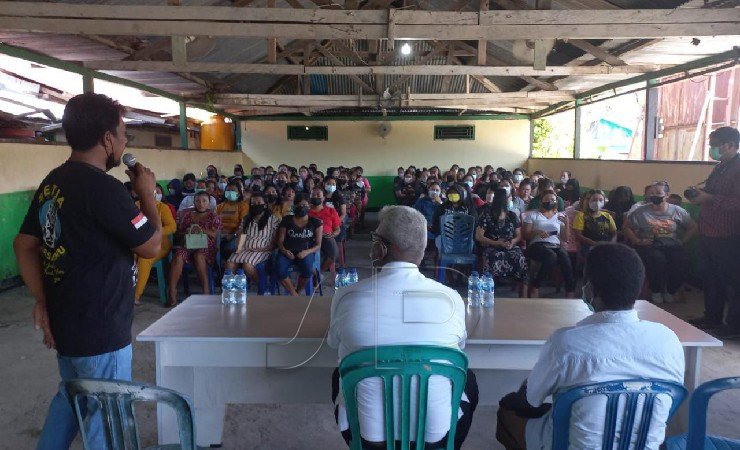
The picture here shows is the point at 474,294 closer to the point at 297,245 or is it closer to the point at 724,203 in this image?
the point at 297,245

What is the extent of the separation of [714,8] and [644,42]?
1822 mm

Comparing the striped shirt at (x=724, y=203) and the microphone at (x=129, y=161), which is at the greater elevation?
the microphone at (x=129, y=161)

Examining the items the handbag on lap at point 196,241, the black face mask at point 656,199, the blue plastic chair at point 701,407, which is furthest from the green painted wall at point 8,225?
the black face mask at point 656,199

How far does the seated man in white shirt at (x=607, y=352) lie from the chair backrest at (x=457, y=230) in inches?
182

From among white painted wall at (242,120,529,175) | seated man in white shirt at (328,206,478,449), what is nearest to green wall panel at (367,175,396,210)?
white painted wall at (242,120,529,175)

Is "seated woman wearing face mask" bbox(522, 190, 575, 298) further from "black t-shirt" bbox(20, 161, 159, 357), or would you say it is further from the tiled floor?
"black t-shirt" bbox(20, 161, 159, 357)

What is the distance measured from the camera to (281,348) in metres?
2.50

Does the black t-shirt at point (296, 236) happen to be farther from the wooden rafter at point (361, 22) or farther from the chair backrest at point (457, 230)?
the wooden rafter at point (361, 22)

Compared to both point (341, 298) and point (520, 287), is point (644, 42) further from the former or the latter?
point (341, 298)

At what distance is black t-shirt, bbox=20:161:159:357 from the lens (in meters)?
1.83

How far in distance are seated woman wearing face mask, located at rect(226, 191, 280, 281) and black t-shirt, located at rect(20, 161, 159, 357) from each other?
3800 mm

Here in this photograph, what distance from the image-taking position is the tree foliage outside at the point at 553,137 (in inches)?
700

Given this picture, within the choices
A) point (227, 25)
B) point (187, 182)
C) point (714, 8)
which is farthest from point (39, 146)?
point (714, 8)

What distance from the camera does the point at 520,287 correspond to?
584 centimetres
